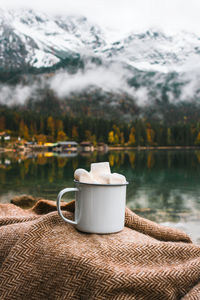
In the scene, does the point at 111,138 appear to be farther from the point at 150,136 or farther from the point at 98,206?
the point at 98,206

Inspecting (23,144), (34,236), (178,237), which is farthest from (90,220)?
(23,144)

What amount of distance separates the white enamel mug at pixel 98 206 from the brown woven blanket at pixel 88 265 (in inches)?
1.9

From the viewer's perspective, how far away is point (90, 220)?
161cm

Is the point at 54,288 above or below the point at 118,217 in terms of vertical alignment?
below

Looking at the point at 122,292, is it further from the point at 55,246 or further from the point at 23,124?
the point at 23,124

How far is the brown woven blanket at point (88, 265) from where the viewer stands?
1318 mm

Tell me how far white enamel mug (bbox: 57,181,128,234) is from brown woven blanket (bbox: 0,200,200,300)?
0.16 ft

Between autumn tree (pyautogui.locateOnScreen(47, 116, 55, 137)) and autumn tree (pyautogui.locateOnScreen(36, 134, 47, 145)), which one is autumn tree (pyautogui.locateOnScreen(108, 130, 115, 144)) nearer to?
autumn tree (pyautogui.locateOnScreen(47, 116, 55, 137))

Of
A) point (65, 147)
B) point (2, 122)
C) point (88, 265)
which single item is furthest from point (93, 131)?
point (88, 265)

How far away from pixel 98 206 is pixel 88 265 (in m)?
0.32

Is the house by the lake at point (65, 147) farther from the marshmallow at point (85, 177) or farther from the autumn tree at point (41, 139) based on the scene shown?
the marshmallow at point (85, 177)

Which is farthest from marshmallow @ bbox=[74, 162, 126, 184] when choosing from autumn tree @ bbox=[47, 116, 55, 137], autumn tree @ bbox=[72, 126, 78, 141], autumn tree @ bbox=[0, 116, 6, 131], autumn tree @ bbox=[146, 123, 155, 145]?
autumn tree @ bbox=[146, 123, 155, 145]

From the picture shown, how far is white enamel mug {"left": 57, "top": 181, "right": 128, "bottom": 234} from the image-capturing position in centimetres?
158

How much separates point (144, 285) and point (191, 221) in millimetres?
6857
